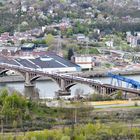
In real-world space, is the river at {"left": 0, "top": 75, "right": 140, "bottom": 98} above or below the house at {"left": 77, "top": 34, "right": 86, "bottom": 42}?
below

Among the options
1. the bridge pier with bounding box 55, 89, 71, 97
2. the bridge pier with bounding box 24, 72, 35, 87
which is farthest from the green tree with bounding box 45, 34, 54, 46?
the bridge pier with bounding box 55, 89, 71, 97

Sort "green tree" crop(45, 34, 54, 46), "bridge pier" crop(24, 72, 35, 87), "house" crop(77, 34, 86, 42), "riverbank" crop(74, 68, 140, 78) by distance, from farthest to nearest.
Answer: "house" crop(77, 34, 86, 42) → "green tree" crop(45, 34, 54, 46) → "riverbank" crop(74, 68, 140, 78) → "bridge pier" crop(24, 72, 35, 87)

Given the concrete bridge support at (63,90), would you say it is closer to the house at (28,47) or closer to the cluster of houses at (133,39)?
the house at (28,47)

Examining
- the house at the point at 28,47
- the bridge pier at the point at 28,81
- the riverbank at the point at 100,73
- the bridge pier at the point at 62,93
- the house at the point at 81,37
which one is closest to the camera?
the bridge pier at the point at 62,93

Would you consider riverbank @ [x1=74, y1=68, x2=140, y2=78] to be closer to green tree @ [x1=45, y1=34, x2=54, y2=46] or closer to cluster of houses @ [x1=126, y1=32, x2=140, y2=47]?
green tree @ [x1=45, y1=34, x2=54, y2=46]

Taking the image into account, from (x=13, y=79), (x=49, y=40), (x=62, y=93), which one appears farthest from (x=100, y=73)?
(x=49, y=40)

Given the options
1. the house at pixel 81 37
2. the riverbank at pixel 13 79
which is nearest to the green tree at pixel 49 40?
the house at pixel 81 37

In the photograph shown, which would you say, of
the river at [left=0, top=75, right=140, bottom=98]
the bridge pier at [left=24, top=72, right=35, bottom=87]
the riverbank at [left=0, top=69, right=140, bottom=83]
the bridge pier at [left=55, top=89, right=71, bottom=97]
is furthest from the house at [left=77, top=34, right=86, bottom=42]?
the bridge pier at [left=55, top=89, right=71, bottom=97]

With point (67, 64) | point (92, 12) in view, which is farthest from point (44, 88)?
point (92, 12)

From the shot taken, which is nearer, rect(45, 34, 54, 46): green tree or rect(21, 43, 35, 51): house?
rect(21, 43, 35, 51): house

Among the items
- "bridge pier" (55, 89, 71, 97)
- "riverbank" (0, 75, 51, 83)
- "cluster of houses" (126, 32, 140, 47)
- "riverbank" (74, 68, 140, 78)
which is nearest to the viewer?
"bridge pier" (55, 89, 71, 97)

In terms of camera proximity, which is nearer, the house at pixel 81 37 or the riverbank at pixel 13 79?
the riverbank at pixel 13 79

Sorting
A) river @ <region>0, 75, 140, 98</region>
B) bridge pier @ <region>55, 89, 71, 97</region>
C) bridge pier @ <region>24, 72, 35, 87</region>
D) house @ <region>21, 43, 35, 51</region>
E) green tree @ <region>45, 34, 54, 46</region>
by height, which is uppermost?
green tree @ <region>45, 34, 54, 46</region>
